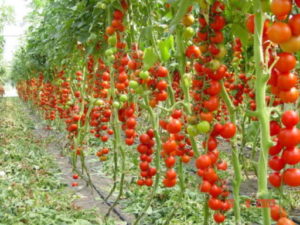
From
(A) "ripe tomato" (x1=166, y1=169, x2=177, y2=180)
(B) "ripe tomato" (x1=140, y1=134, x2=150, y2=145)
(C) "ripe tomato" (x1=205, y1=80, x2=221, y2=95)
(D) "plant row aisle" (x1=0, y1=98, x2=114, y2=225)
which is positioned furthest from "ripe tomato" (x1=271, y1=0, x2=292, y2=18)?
(D) "plant row aisle" (x1=0, y1=98, x2=114, y2=225)

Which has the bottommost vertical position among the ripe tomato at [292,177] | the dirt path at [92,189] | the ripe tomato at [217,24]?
the dirt path at [92,189]

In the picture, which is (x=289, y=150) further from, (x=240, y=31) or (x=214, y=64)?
(x=240, y=31)

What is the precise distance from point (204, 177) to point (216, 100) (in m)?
0.25

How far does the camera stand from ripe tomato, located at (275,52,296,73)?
0.74 m

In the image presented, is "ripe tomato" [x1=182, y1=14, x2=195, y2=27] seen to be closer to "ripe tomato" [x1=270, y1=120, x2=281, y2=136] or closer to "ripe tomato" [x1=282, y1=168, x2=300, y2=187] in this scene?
"ripe tomato" [x1=270, y1=120, x2=281, y2=136]

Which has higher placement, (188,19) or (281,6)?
(188,19)

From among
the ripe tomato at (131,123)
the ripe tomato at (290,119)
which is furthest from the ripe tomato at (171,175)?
the ripe tomato at (290,119)

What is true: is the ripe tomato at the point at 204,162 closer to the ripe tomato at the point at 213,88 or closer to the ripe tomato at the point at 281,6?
the ripe tomato at the point at 213,88

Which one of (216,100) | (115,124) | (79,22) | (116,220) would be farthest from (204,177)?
(116,220)

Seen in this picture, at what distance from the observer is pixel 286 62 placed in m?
0.74

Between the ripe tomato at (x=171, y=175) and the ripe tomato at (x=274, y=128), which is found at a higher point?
the ripe tomato at (x=274, y=128)

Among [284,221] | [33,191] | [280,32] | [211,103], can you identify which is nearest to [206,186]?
[211,103]

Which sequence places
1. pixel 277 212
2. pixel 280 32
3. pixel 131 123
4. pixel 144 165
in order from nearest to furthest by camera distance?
pixel 280 32
pixel 277 212
pixel 144 165
pixel 131 123

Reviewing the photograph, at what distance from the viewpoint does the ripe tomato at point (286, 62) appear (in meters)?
0.74
